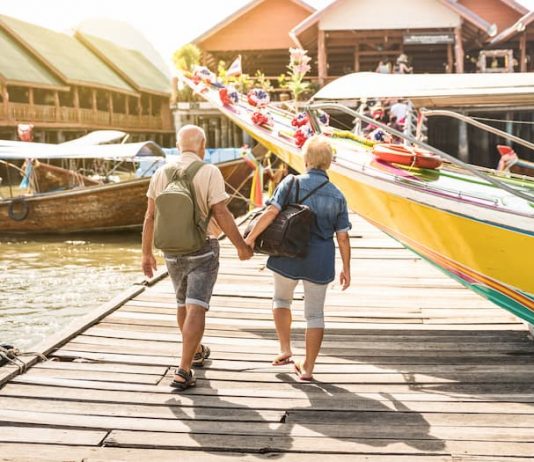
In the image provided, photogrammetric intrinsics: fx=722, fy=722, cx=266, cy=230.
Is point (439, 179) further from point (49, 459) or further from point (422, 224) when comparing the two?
point (49, 459)

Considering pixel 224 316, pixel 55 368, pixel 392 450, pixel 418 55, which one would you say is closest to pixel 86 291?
pixel 224 316

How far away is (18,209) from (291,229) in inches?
583

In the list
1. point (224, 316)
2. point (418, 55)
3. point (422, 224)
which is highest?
point (418, 55)

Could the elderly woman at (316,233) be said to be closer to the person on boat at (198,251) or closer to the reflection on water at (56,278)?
the person on boat at (198,251)

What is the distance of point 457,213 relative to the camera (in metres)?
4.82

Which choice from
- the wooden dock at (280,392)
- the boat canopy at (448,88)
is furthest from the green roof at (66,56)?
the boat canopy at (448,88)

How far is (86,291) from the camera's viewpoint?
448 inches

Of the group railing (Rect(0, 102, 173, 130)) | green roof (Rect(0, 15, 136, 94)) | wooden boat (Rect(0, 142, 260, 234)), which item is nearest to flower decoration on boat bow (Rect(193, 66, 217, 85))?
wooden boat (Rect(0, 142, 260, 234))

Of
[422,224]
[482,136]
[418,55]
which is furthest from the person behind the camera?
[418,55]

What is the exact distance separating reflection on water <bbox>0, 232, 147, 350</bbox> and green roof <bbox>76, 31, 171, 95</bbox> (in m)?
28.3

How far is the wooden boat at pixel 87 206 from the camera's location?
17.1 metres

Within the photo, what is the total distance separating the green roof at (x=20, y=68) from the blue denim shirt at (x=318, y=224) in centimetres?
2895

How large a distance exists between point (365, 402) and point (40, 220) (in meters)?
14.7

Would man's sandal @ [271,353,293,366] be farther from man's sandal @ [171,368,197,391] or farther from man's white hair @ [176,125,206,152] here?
man's white hair @ [176,125,206,152]
